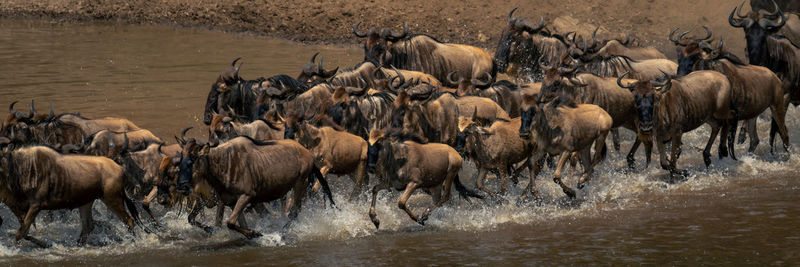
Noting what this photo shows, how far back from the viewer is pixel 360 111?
43.6 feet

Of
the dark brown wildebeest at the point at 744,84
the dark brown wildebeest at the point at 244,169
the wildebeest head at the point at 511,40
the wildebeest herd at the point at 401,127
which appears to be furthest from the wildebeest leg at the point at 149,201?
the dark brown wildebeest at the point at 744,84

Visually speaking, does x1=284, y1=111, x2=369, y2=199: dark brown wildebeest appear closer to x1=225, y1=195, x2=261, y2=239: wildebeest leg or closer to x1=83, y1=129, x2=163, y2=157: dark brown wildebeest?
x1=225, y1=195, x2=261, y2=239: wildebeest leg

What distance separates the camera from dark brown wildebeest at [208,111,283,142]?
483 inches

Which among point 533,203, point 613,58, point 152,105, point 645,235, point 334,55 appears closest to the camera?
point 645,235

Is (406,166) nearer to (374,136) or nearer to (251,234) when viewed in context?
(374,136)

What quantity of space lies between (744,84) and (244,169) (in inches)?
294

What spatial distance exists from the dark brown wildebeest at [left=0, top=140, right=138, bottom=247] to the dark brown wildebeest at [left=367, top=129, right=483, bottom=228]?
2.31 metres

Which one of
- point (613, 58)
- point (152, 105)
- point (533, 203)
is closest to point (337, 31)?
point (152, 105)

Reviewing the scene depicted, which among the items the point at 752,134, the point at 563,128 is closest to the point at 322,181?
the point at 563,128

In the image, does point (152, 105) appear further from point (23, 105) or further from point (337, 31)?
point (337, 31)

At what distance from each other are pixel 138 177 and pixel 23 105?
7.93m

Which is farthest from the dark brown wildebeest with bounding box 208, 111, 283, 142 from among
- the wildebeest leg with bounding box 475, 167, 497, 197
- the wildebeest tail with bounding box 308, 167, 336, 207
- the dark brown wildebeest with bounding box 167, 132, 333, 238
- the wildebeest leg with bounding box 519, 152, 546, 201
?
the wildebeest leg with bounding box 519, 152, 546, 201

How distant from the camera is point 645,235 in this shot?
1141 cm

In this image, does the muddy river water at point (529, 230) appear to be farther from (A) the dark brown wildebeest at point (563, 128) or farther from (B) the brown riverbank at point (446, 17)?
(B) the brown riverbank at point (446, 17)
